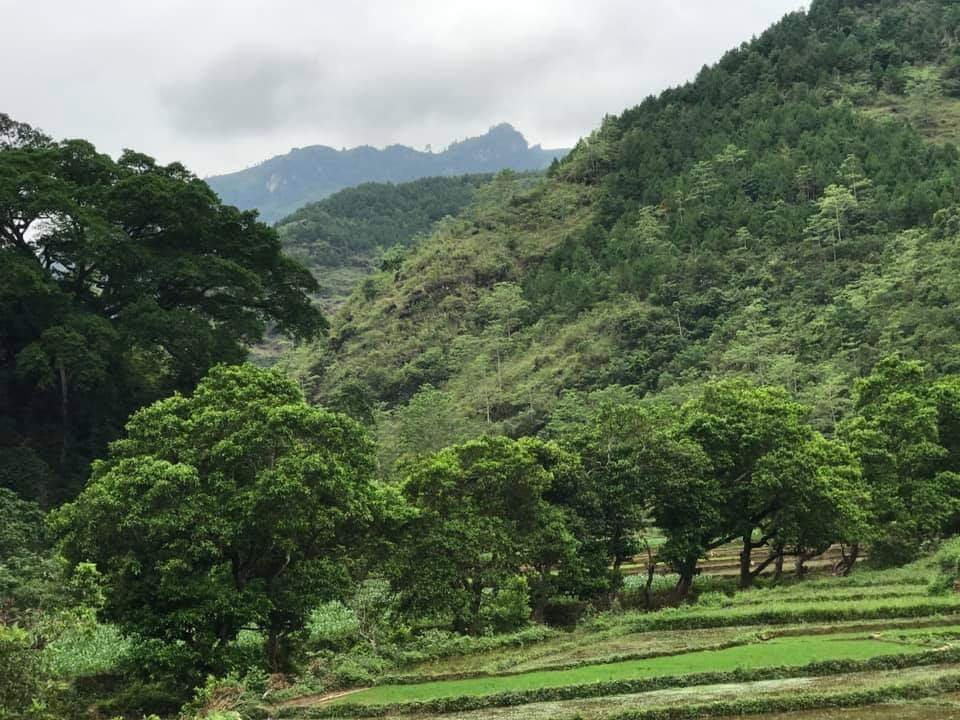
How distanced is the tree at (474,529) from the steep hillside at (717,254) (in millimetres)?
21788

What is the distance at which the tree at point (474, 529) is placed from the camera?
22.4 m

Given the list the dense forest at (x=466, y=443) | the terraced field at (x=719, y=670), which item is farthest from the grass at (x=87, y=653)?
the terraced field at (x=719, y=670)

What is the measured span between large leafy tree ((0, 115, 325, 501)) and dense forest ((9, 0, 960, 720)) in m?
0.15

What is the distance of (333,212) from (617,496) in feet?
490

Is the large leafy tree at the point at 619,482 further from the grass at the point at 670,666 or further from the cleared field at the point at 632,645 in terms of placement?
the grass at the point at 670,666

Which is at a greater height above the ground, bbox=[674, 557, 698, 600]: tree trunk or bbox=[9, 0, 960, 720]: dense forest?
bbox=[9, 0, 960, 720]: dense forest

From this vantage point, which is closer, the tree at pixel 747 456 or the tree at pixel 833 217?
the tree at pixel 747 456

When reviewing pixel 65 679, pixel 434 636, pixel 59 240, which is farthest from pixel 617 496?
pixel 59 240

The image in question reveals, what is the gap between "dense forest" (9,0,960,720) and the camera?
60.2 feet

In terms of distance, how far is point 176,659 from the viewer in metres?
17.7

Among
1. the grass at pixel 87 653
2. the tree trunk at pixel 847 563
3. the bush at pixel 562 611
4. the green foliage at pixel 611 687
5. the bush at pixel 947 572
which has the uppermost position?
the grass at pixel 87 653

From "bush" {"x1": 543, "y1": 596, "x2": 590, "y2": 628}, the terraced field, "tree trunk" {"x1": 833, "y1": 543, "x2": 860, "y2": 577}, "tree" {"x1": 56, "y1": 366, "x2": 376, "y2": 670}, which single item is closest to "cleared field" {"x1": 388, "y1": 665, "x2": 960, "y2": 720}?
the terraced field

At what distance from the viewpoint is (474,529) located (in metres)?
22.7

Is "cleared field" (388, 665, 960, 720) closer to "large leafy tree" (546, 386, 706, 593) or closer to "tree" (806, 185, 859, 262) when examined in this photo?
"large leafy tree" (546, 386, 706, 593)
